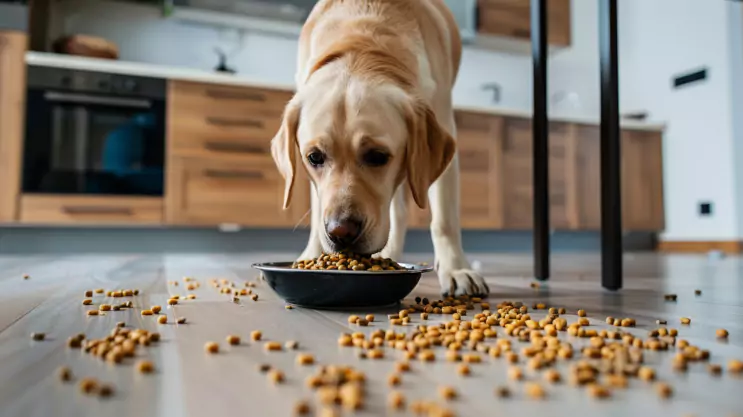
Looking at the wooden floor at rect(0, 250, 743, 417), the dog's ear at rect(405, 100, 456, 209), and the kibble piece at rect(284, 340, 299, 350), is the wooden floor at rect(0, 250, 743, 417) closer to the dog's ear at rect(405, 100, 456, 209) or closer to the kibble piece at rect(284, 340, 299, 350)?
the kibble piece at rect(284, 340, 299, 350)

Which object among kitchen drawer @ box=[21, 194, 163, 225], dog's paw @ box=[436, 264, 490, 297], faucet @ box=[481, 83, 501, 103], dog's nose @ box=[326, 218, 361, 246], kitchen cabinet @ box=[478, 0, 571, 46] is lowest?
dog's paw @ box=[436, 264, 490, 297]

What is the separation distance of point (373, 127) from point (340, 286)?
424mm

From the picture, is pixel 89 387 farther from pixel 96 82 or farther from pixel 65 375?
pixel 96 82

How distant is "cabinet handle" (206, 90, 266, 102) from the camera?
3885 mm

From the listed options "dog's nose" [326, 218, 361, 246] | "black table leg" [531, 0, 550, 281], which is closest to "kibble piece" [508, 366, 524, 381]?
"dog's nose" [326, 218, 361, 246]

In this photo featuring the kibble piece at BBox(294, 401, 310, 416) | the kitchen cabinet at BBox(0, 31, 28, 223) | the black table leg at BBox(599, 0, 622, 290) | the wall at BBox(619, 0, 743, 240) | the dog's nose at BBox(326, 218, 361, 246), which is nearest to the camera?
the kibble piece at BBox(294, 401, 310, 416)

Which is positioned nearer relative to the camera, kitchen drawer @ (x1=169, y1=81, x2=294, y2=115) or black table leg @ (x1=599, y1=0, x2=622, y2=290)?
black table leg @ (x1=599, y1=0, x2=622, y2=290)

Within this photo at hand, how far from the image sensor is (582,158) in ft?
16.4

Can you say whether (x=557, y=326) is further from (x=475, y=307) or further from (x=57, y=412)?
(x=57, y=412)

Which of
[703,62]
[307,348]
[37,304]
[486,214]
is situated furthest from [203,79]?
[703,62]

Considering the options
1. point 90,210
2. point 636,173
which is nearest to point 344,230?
point 90,210

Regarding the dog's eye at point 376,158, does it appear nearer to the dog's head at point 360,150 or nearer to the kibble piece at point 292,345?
the dog's head at point 360,150

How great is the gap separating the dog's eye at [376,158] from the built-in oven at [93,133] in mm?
2744

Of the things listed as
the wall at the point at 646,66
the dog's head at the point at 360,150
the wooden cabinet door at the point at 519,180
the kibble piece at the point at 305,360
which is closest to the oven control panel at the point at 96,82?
the wall at the point at 646,66
